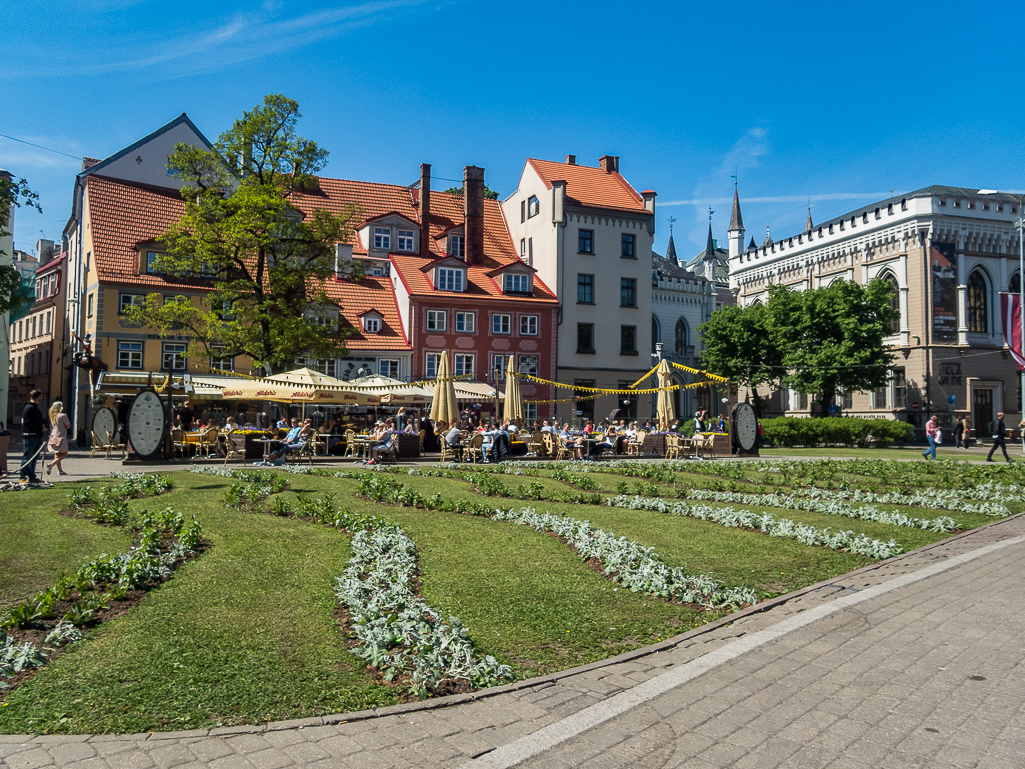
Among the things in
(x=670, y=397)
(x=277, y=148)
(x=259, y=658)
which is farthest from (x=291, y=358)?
(x=259, y=658)

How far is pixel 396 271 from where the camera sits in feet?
159

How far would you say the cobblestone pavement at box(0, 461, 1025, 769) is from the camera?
13.5 ft

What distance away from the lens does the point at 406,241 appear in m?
50.8

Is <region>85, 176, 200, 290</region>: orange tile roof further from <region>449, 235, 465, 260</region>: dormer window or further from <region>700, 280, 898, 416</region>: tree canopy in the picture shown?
<region>700, 280, 898, 416</region>: tree canopy

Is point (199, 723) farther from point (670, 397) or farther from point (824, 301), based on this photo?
point (824, 301)

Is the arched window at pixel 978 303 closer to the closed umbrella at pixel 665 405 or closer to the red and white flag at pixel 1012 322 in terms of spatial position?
the red and white flag at pixel 1012 322

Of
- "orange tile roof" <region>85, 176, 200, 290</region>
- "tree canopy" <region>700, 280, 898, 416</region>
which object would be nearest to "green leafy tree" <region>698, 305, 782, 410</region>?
"tree canopy" <region>700, 280, 898, 416</region>

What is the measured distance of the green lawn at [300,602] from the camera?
4.76m

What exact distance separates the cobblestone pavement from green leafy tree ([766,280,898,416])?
1856 inches

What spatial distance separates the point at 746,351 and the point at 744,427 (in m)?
25.2

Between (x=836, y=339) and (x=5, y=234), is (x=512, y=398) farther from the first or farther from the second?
(x=836, y=339)

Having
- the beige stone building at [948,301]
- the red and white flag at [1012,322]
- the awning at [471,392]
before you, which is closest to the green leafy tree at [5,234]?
the awning at [471,392]

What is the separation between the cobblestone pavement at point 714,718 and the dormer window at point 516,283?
43.6 m

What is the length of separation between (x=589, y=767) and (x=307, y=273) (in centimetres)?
3092
